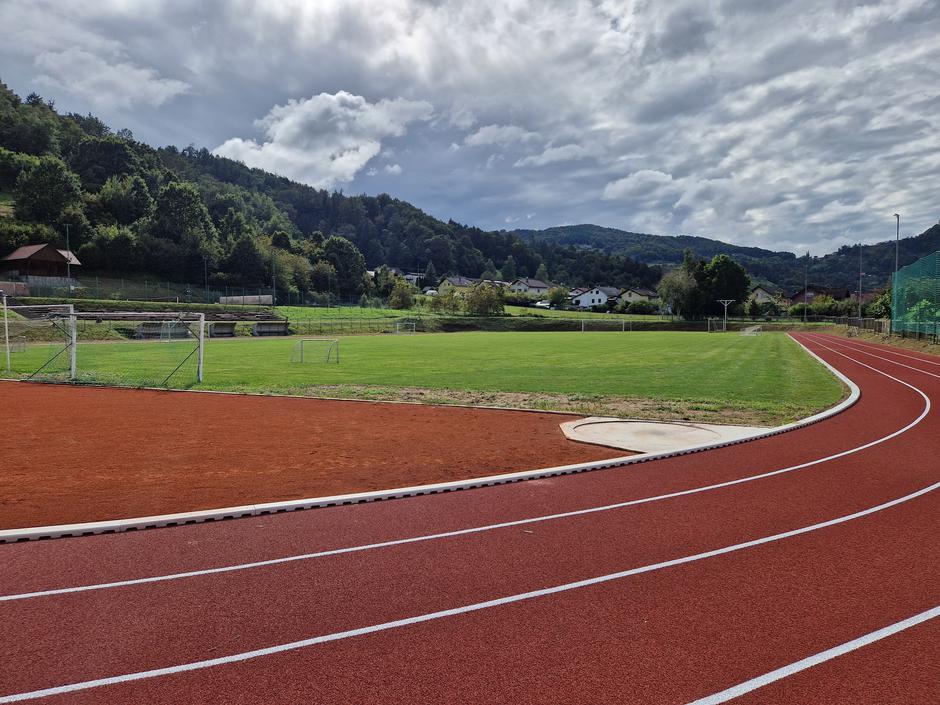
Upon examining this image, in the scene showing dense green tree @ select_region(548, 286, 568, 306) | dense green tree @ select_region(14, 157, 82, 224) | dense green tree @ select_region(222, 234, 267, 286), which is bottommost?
dense green tree @ select_region(548, 286, 568, 306)

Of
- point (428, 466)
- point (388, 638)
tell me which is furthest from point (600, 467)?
point (388, 638)

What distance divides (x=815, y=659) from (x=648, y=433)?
8.18 metres

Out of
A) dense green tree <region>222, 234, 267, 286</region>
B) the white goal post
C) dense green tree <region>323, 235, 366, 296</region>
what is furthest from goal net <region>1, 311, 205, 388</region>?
dense green tree <region>323, 235, 366, 296</region>

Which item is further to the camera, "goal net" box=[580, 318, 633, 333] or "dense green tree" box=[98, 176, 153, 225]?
"dense green tree" box=[98, 176, 153, 225]

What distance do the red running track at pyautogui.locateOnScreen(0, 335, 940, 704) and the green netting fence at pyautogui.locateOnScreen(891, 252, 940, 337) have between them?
130ft

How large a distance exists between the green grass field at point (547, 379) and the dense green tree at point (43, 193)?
2735 inches

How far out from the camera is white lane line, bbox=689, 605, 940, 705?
3.76 metres

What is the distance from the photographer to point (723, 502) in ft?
26.0

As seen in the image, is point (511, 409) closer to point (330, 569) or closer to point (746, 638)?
point (330, 569)

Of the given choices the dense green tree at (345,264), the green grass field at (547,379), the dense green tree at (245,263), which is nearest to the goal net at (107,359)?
the green grass field at (547,379)

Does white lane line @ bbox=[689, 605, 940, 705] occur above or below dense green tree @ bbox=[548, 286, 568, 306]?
below

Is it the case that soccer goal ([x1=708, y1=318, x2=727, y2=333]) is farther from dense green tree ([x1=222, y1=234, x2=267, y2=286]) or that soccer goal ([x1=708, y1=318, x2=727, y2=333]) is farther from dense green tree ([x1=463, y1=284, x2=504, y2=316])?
dense green tree ([x1=222, y1=234, x2=267, y2=286])

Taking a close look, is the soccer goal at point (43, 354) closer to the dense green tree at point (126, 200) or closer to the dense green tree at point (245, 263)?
the dense green tree at point (245, 263)

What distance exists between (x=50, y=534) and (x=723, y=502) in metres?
8.44
